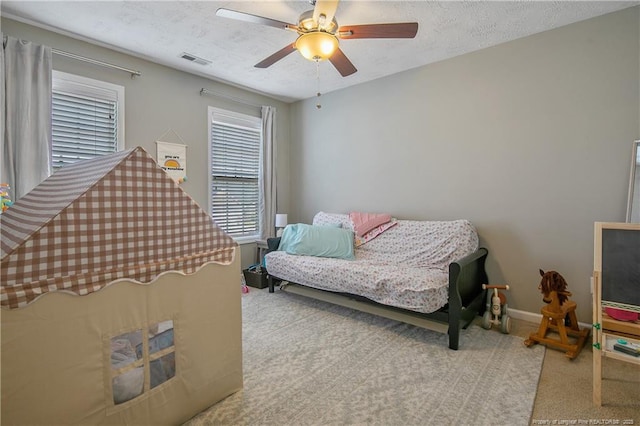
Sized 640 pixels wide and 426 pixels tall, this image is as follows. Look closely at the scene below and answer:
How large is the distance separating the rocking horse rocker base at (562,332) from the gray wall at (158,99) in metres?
3.34

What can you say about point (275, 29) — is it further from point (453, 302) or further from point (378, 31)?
point (453, 302)

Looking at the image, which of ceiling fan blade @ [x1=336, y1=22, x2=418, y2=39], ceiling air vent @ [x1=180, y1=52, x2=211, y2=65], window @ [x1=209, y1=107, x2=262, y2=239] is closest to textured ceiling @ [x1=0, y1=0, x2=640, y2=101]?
ceiling air vent @ [x1=180, y1=52, x2=211, y2=65]

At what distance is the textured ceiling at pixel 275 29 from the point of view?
7.64 feet

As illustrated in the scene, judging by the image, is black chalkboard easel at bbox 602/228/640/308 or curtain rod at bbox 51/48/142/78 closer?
black chalkboard easel at bbox 602/228/640/308

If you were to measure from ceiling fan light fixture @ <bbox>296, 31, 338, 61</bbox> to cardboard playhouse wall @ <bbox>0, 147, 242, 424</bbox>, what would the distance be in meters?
1.19

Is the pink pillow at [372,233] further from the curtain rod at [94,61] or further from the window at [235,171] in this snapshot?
the curtain rod at [94,61]

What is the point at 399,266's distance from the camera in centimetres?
298

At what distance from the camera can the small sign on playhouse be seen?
3414 mm

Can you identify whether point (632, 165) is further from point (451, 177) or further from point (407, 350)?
point (407, 350)

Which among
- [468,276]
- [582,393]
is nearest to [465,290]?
[468,276]

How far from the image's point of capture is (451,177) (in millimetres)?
3268

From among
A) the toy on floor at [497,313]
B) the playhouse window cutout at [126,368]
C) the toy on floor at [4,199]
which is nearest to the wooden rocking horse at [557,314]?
the toy on floor at [497,313]

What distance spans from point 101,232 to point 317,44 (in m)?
1.59

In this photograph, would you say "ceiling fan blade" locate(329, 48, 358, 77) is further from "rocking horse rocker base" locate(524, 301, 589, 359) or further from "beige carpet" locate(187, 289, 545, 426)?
"rocking horse rocker base" locate(524, 301, 589, 359)
